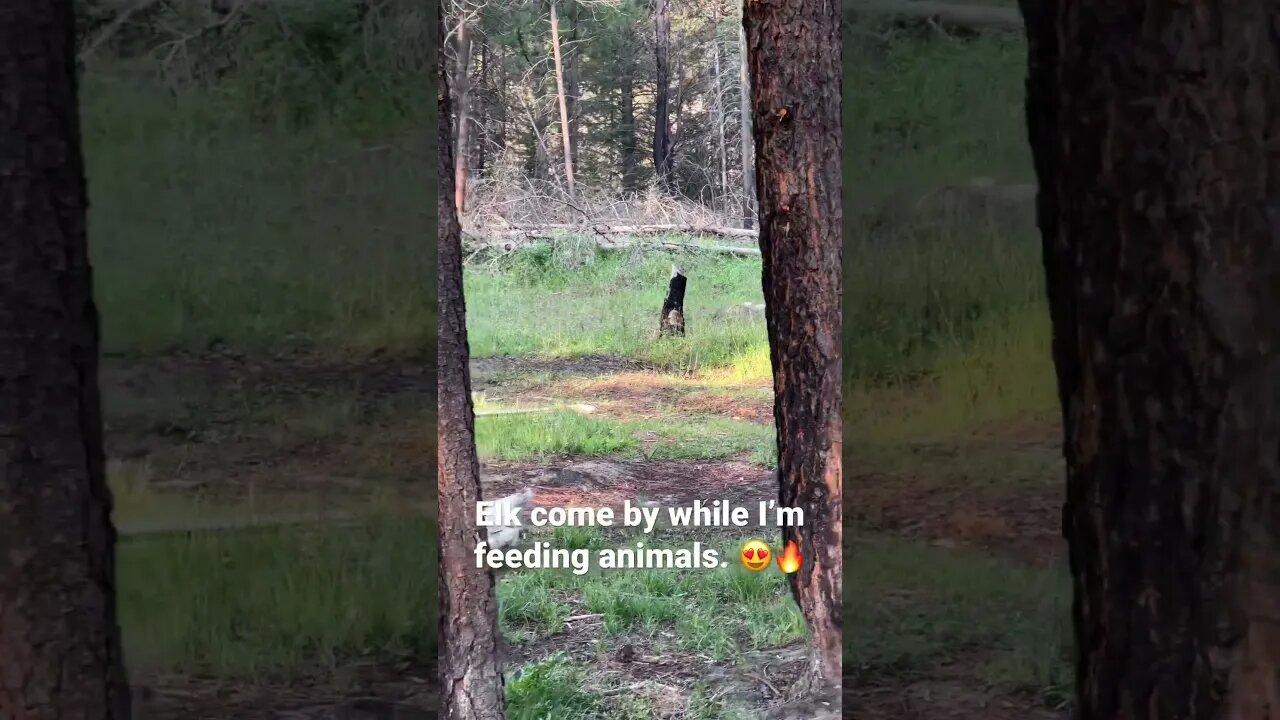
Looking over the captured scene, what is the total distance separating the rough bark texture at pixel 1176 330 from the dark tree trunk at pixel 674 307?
1.34m

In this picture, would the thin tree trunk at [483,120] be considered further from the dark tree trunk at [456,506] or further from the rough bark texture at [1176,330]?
the rough bark texture at [1176,330]

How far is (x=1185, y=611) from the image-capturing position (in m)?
0.70

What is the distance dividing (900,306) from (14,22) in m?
1.32

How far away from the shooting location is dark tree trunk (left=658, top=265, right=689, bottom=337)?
2.05 meters

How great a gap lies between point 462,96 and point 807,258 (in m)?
0.75

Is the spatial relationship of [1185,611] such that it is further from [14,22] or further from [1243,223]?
[14,22]

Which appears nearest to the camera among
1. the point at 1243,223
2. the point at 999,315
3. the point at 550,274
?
the point at 1243,223

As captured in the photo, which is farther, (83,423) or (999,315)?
(999,315)

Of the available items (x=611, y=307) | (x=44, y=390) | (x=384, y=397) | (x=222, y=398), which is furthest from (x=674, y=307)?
(x=44, y=390)

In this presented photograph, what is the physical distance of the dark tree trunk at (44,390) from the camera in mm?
941

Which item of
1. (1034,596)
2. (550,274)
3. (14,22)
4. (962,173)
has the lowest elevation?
(1034,596)

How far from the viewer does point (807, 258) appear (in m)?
1.66

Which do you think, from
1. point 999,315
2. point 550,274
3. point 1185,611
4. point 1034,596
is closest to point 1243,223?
point 1185,611

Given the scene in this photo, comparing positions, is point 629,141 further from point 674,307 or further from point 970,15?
point 970,15
